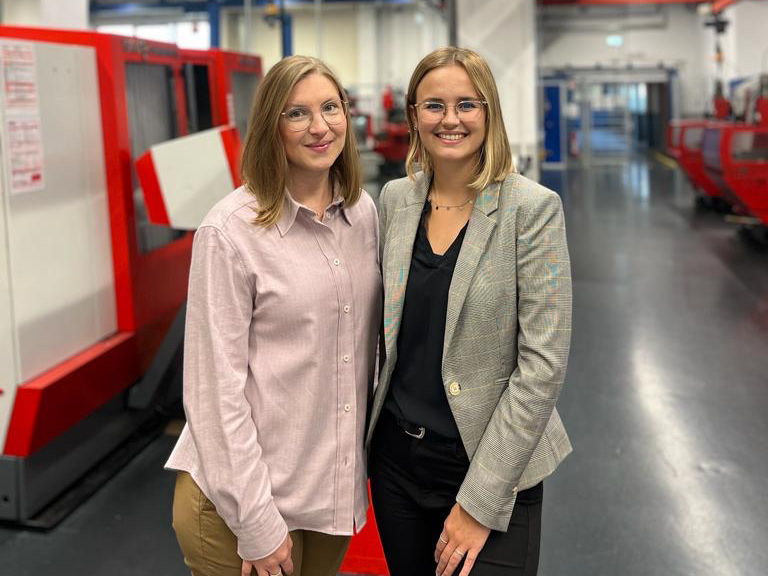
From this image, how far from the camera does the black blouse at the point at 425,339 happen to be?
146 centimetres

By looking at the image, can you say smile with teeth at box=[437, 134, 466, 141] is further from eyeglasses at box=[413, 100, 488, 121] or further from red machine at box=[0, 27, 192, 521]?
red machine at box=[0, 27, 192, 521]

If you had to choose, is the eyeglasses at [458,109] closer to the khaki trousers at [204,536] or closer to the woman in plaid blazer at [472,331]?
the woman in plaid blazer at [472,331]

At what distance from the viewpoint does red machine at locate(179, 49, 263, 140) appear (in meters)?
4.51

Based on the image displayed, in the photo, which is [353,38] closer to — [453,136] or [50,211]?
[50,211]

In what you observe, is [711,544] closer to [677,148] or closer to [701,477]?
[701,477]

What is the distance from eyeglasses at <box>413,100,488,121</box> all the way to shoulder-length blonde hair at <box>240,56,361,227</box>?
171 millimetres

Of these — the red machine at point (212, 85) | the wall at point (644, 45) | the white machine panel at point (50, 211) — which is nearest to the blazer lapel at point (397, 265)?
the white machine panel at point (50, 211)

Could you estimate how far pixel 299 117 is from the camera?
4.69 ft

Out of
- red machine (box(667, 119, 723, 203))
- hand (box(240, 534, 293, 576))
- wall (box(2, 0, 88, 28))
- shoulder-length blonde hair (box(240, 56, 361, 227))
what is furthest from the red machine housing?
red machine (box(667, 119, 723, 203))

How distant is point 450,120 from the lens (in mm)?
1416

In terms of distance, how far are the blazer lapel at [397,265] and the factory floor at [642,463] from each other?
161 cm

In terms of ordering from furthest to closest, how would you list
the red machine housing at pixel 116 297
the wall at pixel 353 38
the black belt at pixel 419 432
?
the wall at pixel 353 38 < the red machine housing at pixel 116 297 < the black belt at pixel 419 432

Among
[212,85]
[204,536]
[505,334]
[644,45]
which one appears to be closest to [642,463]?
[505,334]

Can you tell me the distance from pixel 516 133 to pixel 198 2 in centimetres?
960
